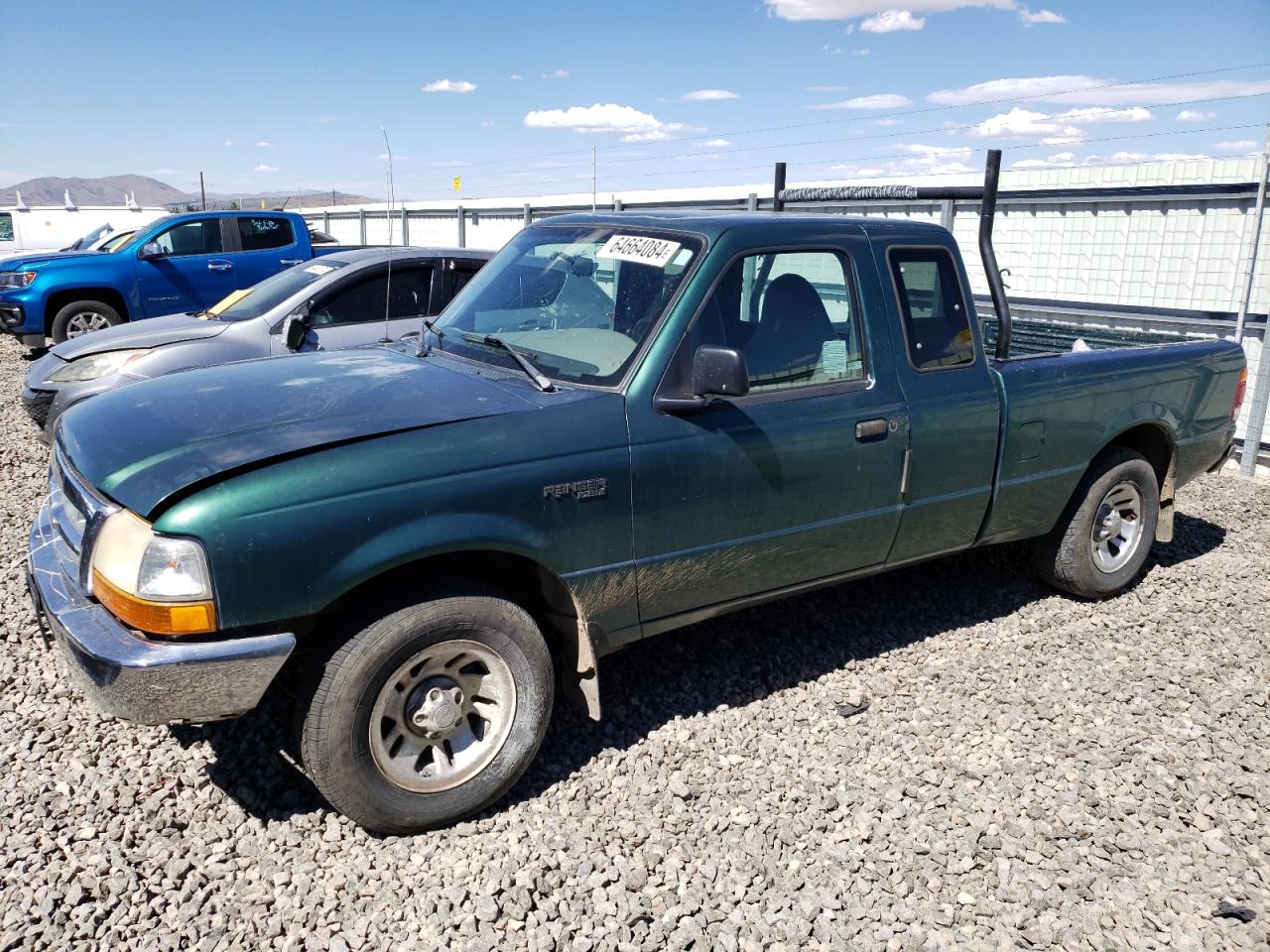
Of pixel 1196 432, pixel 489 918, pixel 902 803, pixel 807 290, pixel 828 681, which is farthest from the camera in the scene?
pixel 1196 432

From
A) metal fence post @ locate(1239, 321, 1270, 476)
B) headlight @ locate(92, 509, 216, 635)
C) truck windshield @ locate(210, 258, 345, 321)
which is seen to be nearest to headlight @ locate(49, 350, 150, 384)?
truck windshield @ locate(210, 258, 345, 321)

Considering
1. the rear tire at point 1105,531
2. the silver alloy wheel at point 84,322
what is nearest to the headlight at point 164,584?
the rear tire at point 1105,531

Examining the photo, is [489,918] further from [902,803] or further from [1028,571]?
[1028,571]

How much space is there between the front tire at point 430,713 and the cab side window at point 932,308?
82.3 inches

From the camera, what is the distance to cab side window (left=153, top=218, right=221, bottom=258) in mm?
12305

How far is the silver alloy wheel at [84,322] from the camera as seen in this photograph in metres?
11.8

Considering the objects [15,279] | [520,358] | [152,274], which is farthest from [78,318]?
[520,358]

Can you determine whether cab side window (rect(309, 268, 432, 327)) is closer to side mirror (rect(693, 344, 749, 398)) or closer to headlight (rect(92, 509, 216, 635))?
side mirror (rect(693, 344, 749, 398))

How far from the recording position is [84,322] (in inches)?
469

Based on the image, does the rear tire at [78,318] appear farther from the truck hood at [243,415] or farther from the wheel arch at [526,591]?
the wheel arch at [526,591]

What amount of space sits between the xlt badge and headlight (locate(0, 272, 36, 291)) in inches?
455

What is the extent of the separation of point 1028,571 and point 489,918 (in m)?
3.86

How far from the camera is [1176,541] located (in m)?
6.49

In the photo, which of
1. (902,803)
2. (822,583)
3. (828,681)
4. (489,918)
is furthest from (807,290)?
(489,918)
